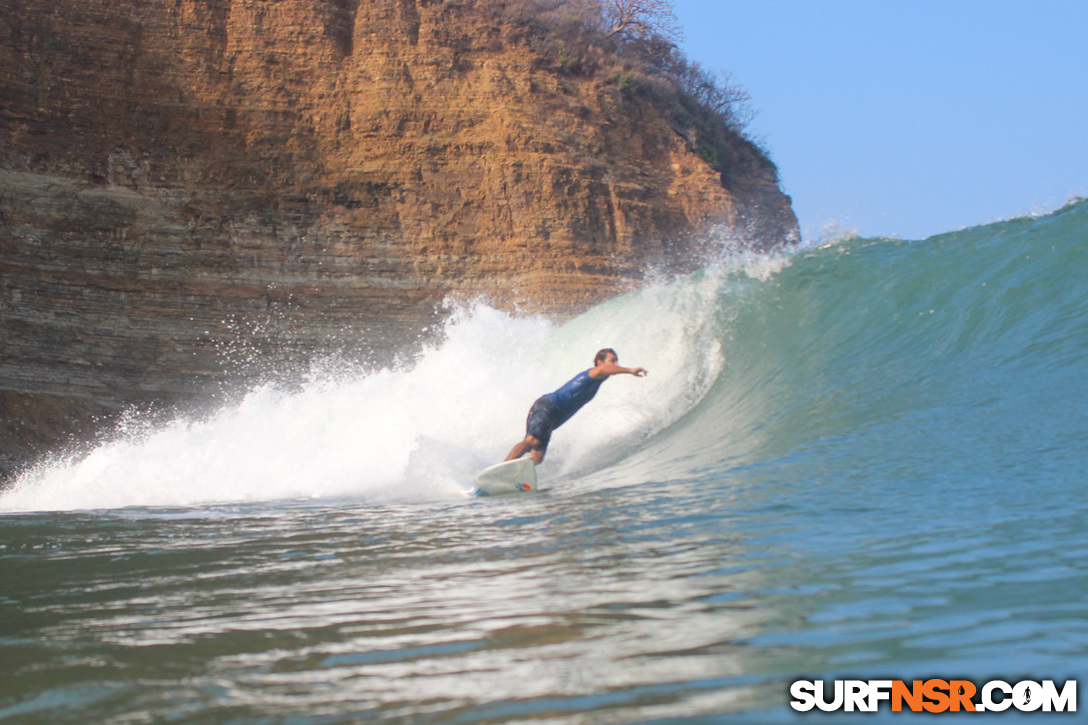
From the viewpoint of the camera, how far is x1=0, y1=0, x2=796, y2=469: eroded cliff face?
52.1 feet

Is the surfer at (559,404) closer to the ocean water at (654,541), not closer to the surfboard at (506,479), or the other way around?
the ocean water at (654,541)

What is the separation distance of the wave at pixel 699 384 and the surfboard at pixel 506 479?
32 cm

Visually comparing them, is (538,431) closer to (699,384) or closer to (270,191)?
(699,384)

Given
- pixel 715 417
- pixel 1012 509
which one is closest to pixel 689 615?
pixel 1012 509

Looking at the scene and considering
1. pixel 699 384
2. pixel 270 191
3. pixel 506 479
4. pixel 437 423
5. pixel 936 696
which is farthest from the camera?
A: pixel 270 191

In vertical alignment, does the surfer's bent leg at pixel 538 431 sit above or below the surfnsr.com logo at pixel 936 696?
above

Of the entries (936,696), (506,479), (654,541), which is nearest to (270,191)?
(506,479)

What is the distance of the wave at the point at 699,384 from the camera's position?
6.97 m

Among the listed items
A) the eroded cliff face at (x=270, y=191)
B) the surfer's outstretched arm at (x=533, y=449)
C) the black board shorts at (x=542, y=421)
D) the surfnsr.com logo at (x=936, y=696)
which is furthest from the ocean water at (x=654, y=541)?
the eroded cliff face at (x=270, y=191)

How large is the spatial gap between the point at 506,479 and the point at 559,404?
157cm

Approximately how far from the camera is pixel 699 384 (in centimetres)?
966

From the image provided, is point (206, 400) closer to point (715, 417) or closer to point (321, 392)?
point (321, 392)

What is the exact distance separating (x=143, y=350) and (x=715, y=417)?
11.7 meters

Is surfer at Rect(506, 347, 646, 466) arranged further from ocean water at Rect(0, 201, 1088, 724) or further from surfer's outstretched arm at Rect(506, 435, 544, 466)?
ocean water at Rect(0, 201, 1088, 724)
